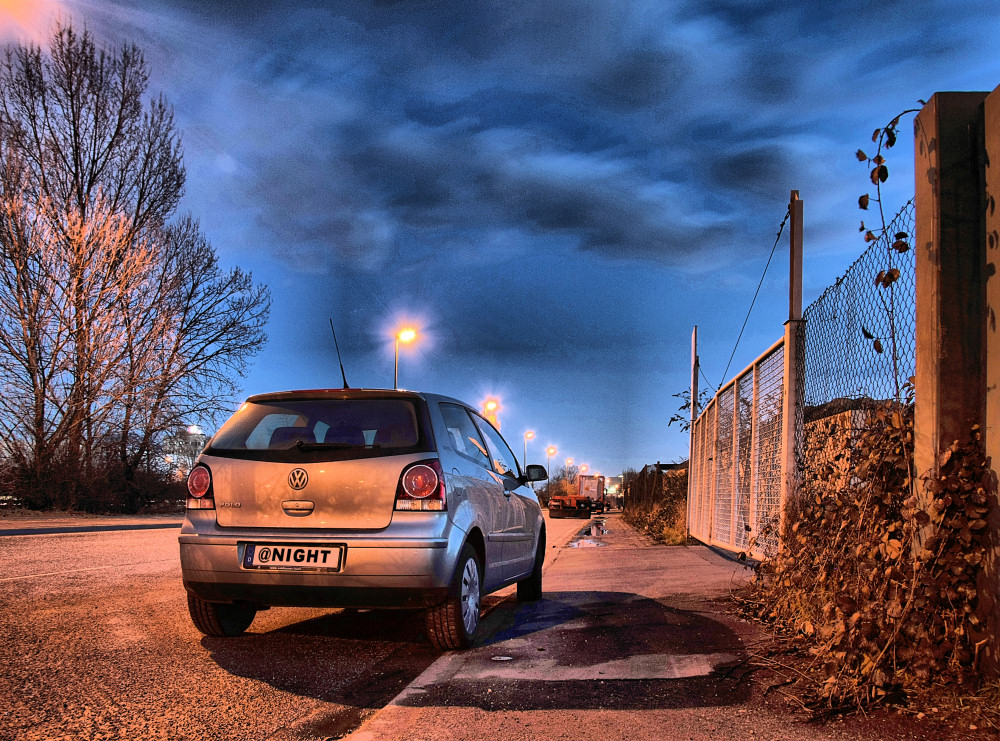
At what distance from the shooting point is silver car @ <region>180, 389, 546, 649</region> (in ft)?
15.0

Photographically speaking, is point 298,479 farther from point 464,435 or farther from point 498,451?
point 498,451

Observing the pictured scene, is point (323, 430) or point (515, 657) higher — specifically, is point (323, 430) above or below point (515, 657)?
above

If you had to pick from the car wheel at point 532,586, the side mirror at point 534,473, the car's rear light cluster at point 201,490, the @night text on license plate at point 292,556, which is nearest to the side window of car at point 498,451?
the side mirror at point 534,473

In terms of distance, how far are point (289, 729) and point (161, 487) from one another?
102ft

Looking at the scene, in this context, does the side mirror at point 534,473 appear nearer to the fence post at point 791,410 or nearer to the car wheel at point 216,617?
the fence post at point 791,410

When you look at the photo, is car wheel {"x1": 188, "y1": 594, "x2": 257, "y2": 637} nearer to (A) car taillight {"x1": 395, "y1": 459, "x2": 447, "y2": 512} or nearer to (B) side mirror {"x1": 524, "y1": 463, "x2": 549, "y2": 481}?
(A) car taillight {"x1": 395, "y1": 459, "x2": 447, "y2": 512}

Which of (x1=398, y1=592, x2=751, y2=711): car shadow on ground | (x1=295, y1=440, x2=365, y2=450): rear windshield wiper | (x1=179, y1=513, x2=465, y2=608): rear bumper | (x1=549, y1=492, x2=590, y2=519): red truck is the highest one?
(x1=295, y1=440, x2=365, y2=450): rear windshield wiper

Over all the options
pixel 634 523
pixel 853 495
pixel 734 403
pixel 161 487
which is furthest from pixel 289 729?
pixel 161 487

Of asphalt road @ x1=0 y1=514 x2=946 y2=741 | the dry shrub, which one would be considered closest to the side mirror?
asphalt road @ x1=0 y1=514 x2=946 y2=741

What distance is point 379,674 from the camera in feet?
14.4

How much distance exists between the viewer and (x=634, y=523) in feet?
88.3

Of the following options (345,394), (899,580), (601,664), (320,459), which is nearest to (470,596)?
(601,664)

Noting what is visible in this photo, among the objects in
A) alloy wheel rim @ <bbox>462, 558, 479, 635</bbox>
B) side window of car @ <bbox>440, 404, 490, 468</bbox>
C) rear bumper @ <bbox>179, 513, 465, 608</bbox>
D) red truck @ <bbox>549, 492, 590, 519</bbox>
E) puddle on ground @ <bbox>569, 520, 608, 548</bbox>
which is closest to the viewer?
rear bumper @ <bbox>179, 513, 465, 608</bbox>

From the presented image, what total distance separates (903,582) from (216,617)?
3.95 m
